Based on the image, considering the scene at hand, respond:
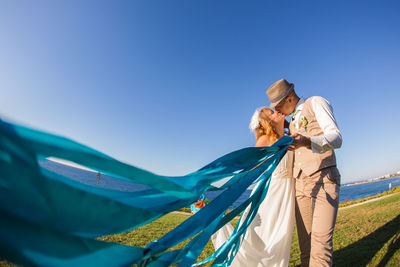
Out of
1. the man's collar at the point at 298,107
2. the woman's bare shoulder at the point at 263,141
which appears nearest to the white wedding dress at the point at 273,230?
the woman's bare shoulder at the point at 263,141

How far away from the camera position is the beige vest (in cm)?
245

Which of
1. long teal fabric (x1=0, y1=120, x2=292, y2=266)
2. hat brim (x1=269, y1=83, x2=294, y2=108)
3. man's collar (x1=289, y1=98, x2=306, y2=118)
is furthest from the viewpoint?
Answer: hat brim (x1=269, y1=83, x2=294, y2=108)

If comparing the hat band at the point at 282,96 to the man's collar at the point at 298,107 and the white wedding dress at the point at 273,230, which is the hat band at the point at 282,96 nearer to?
the man's collar at the point at 298,107

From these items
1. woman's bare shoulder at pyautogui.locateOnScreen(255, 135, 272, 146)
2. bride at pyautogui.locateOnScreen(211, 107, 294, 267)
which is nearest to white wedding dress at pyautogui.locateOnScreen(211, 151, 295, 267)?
bride at pyautogui.locateOnScreen(211, 107, 294, 267)

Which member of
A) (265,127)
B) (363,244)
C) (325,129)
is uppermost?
(265,127)

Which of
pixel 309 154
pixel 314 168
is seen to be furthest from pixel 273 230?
pixel 309 154

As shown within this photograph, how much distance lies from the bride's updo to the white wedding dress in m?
0.48

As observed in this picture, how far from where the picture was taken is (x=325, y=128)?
230 cm

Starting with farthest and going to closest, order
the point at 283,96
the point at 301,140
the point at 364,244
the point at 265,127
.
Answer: the point at 364,244 < the point at 265,127 < the point at 283,96 < the point at 301,140

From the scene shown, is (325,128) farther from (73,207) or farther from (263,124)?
(73,207)

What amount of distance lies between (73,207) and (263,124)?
2767mm

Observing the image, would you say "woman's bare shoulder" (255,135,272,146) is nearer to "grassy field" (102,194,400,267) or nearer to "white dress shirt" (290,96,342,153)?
"white dress shirt" (290,96,342,153)

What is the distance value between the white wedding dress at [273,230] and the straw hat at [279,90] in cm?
95

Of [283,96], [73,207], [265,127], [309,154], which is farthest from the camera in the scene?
[265,127]
